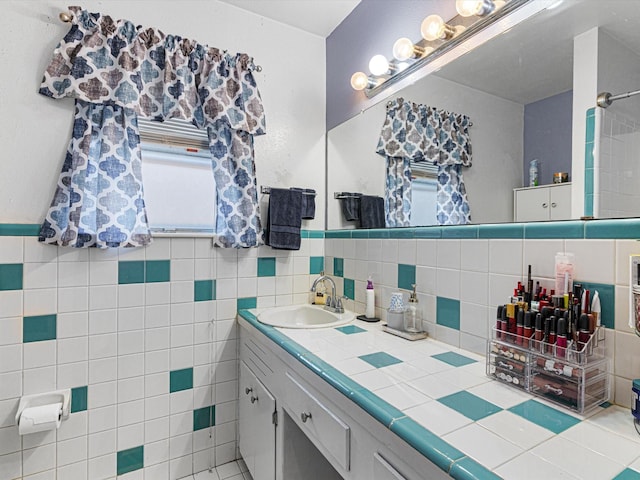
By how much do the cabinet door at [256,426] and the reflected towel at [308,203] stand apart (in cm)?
89

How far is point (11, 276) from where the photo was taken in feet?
4.77

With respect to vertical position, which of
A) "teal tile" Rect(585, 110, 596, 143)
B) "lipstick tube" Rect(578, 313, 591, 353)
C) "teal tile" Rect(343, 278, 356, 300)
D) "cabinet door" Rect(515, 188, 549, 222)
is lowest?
"teal tile" Rect(343, 278, 356, 300)

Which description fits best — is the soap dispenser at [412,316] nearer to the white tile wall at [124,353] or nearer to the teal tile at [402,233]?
the teal tile at [402,233]

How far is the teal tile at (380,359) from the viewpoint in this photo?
1.10m

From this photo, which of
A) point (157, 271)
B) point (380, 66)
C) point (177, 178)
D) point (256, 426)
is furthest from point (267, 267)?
point (380, 66)

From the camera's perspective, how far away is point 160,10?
5.61ft

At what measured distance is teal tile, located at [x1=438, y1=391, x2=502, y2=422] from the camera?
0.80m

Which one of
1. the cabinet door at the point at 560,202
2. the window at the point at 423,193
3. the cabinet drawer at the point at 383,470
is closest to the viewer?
the cabinet drawer at the point at 383,470

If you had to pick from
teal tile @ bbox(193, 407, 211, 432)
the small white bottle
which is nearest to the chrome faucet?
the small white bottle

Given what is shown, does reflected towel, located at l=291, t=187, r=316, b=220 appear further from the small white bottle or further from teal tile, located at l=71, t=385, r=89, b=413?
teal tile, located at l=71, t=385, r=89, b=413

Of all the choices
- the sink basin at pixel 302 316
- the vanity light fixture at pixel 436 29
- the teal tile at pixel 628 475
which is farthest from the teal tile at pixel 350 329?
the vanity light fixture at pixel 436 29

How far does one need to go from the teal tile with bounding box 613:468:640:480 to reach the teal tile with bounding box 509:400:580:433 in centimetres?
13

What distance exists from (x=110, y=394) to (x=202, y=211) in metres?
0.98

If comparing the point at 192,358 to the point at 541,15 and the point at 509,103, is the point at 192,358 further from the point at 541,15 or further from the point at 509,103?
the point at 541,15
